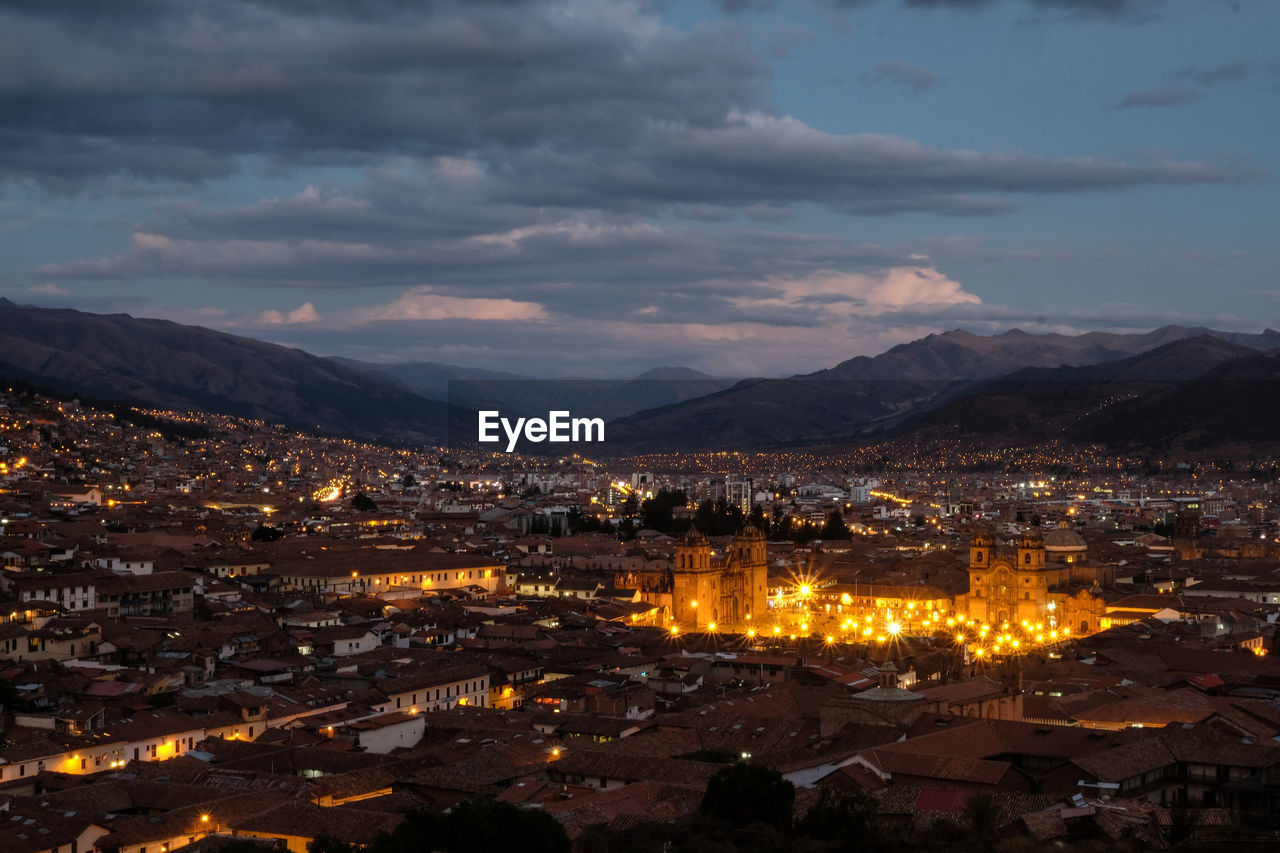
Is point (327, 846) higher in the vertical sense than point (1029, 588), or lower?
higher

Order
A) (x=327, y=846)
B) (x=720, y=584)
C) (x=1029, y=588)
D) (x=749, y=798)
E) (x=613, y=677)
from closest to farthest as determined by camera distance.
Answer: (x=327, y=846), (x=749, y=798), (x=613, y=677), (x=1029, y=588), (x=720, y=584)

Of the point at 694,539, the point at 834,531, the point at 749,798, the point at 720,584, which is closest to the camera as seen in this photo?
the point at 749,798

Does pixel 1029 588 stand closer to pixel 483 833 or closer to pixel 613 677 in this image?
pixel 613 677

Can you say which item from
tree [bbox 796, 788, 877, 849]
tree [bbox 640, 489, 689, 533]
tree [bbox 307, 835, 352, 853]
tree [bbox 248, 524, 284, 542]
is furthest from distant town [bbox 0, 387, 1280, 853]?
tree [bbox 640, 489, 689, 533]

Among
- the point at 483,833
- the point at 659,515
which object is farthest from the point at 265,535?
the point at 483,833

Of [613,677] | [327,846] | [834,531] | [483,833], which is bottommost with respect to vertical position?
[834,531]

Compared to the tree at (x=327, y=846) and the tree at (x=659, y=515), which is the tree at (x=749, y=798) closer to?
the tree at (x=327, y=846)

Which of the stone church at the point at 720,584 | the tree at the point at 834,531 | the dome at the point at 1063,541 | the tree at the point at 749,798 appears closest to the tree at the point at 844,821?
the tree at the point at 749,798
